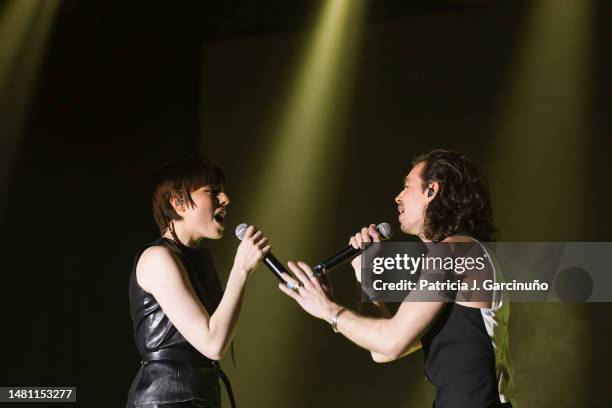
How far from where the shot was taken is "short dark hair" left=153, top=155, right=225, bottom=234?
228 cm

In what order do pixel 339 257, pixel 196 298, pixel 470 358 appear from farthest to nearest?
pixel 339 257, pixel 196 298, pixel 470 358

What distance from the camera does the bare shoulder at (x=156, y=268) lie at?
6.73 feet

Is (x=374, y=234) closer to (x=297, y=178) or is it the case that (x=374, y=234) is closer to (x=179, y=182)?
(x=179, y=182)

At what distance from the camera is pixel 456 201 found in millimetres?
2008

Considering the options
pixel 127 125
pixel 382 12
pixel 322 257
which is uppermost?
pixel 382 12

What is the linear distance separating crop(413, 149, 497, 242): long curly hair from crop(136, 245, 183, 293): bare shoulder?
72cm

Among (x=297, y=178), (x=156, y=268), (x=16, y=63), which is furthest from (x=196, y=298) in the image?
(x=297, y=178)

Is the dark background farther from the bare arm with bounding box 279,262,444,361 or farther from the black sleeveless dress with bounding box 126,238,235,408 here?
the bare arm with bounding box 279,262,444,361

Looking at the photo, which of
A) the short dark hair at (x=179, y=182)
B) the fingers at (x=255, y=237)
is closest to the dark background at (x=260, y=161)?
the short dark hair at (x=179, y=182)

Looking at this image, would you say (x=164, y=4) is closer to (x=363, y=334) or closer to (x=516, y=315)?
(x=516, y=315)

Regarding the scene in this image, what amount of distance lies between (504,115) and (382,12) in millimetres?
1078

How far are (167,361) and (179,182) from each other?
56 centimetres

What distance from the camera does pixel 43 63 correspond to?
362 centimetres

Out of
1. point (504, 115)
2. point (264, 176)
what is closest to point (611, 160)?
point (504, 115)
